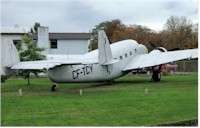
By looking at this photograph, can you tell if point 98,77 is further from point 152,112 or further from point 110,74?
point 152,112

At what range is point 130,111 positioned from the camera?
14.8 m

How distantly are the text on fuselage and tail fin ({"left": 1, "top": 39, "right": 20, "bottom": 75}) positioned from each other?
344cm

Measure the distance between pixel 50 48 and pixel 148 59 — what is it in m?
33.9

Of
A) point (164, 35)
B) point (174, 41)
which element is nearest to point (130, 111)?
point (174, 41)

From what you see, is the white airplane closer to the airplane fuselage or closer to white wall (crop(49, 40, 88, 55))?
the airplane fuselage

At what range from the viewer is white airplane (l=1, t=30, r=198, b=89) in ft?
76.3

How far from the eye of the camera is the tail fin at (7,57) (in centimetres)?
2278

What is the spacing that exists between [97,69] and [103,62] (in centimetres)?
68

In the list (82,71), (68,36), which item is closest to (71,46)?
(68,36)

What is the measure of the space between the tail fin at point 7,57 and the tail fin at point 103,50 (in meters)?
4.97

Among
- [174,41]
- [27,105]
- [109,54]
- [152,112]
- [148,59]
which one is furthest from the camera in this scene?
[174,41]

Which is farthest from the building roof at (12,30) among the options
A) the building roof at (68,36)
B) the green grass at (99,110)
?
the green grass at (99,110)

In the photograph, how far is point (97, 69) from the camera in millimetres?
26750

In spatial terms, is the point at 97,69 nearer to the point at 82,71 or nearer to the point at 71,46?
the point at 82,71
